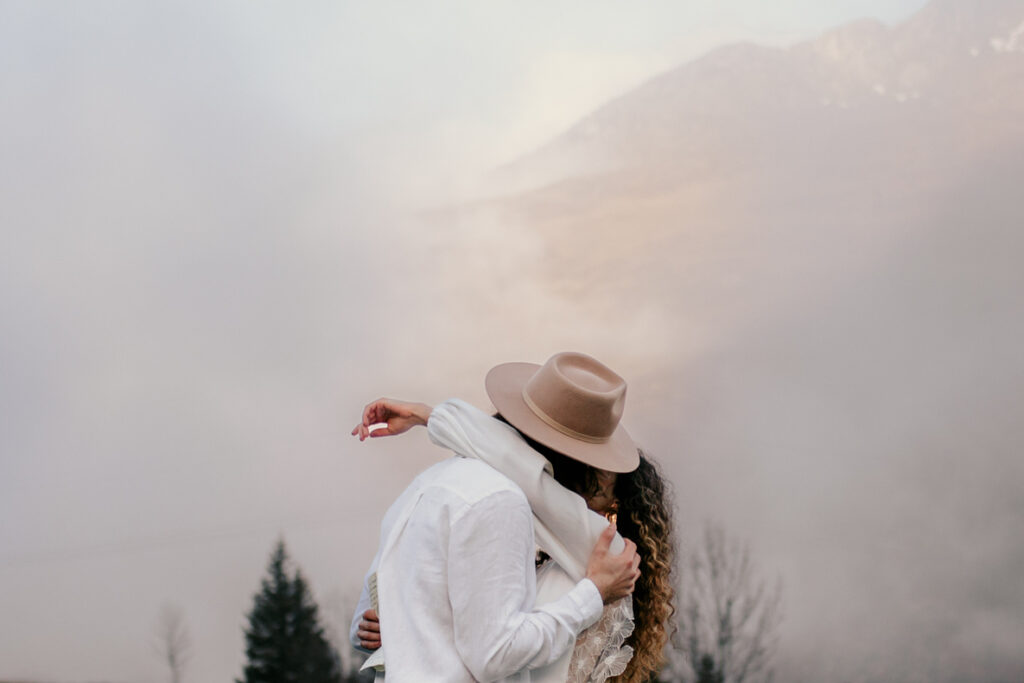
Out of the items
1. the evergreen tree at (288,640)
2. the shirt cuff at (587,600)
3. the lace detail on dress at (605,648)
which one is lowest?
the evergreen tree at (288,640)

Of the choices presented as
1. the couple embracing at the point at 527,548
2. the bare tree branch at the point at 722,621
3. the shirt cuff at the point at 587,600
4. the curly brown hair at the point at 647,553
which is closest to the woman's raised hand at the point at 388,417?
the couple embracing at the point at 527,548

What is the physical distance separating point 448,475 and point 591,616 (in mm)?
318

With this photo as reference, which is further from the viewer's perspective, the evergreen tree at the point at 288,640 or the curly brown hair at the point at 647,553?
the evergreen tree at the point at 288,640

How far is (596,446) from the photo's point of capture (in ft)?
6.40

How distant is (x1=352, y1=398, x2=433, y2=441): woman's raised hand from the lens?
223cm

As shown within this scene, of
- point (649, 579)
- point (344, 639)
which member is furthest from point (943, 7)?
point (649, 579)

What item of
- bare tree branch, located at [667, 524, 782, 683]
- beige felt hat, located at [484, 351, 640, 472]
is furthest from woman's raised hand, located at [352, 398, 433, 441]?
bare tree branch, located at [667, 524, 782, 683]

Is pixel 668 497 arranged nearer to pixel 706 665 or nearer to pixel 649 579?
pixel 649 579

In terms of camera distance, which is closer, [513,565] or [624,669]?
[513,565]

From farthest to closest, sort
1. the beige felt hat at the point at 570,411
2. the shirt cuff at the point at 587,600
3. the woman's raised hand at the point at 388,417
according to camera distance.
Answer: the woman's raised hand at the point at 388,417, the beige felt hat at the point at 570,411, the shirt cuff at the point at 587,600

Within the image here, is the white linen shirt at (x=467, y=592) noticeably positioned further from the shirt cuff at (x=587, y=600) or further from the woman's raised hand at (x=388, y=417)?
the woman's raised hand at (x=388, y=417)

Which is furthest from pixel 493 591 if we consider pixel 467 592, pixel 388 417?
pixel 388 417

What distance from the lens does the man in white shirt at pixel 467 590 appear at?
167 centimetres

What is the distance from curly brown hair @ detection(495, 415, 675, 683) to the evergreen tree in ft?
22.9
